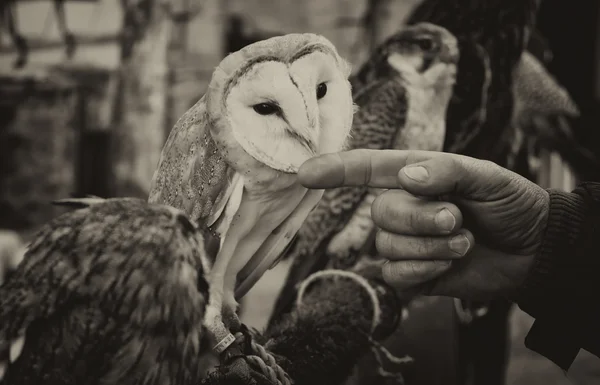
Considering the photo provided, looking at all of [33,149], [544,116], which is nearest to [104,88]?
[33,149]

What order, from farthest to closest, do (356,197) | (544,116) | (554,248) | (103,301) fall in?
(544,116) < (356,197) < (554,248) < (103,301)

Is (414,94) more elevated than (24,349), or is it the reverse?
(414,94)

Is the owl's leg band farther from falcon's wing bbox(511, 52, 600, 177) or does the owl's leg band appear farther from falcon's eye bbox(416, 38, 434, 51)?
falcon's wing bbox(511, 52, 600, 177)

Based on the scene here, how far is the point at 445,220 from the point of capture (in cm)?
68

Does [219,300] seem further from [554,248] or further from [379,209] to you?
[554,248]

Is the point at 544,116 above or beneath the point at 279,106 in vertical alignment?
beneath

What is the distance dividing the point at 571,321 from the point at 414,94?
0.55 metres

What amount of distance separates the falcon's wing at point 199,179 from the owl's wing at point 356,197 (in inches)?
17.5

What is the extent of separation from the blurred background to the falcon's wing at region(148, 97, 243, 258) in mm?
229

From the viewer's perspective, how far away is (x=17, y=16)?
969 millimetres

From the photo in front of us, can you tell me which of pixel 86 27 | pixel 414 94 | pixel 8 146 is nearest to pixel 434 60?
pixel 414 94

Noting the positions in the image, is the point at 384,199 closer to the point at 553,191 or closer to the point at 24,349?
the point at 553,191

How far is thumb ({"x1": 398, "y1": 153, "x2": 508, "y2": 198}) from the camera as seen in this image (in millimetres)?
655

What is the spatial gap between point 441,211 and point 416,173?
65 mm
